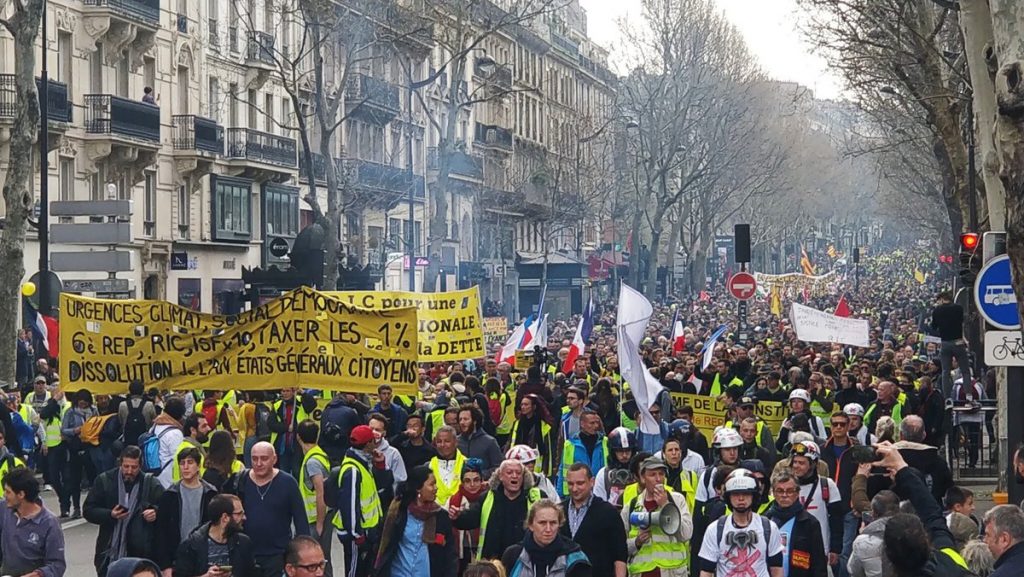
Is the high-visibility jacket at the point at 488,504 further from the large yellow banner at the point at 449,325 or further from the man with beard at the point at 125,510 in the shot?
the large yellow banner at the point at 449,325

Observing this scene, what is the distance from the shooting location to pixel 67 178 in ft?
121

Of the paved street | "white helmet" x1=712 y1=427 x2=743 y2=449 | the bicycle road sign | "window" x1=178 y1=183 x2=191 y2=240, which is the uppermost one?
"window" x1=178 y1=183 x2=191 y2=240

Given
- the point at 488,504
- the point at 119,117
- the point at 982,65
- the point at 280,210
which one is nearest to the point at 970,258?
the point at 982,65

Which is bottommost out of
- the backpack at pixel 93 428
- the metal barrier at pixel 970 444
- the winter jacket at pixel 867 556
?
the metal barrier at pixel 970 444

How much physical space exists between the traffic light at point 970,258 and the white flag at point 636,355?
2.64 meters

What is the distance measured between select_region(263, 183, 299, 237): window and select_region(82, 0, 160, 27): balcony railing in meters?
8.88

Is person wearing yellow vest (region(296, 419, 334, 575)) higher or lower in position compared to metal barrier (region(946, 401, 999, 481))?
higher

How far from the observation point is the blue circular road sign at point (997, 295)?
1036 centimetres

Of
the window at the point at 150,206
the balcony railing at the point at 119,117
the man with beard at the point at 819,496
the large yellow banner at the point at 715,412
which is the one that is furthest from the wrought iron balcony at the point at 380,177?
the man with beard at the point at 819,496

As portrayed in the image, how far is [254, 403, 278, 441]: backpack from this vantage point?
16203 mm

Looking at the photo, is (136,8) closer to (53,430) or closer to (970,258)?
(53,430)

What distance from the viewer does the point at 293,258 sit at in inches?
973

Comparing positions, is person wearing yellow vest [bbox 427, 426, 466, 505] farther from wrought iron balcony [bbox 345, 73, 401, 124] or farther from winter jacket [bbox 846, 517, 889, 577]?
wrought iron balcony [bbox 345, 73, 401, 124]

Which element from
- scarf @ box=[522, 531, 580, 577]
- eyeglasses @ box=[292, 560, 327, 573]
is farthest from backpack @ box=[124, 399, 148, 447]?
eyeglasses @ box=[292, 560, 327, 573]
